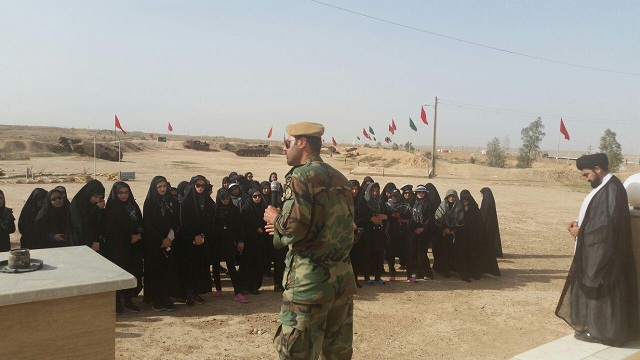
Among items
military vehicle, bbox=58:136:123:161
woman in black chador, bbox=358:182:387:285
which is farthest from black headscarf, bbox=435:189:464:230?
military vehicle, bbox=58:136:123:161

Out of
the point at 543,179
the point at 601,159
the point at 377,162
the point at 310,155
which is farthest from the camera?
the point at 377,162

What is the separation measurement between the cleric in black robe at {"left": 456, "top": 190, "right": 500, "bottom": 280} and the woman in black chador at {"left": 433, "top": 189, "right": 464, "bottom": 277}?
0.14m

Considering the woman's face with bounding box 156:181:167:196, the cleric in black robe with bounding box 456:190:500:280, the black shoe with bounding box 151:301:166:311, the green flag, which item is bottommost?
the black shoe with bounding box 151:301:166:311

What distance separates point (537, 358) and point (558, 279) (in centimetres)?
448

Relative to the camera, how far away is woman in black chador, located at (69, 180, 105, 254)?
5109mm

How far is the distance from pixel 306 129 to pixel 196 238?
350 cm

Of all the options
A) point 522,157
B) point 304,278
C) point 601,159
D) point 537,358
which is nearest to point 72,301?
point 304,278

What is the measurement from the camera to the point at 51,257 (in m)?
2.53

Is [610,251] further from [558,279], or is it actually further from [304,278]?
[558,279]

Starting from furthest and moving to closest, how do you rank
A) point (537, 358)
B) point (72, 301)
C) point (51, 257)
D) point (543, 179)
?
point (543, 179) → point (537, 358) → point (51, 257) → point (72, 301)

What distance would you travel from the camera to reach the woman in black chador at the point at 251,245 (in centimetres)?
625

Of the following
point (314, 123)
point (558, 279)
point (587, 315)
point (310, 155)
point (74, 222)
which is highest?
point (314, 123)

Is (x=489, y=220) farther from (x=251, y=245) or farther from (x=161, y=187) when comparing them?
(x=161, y=187)

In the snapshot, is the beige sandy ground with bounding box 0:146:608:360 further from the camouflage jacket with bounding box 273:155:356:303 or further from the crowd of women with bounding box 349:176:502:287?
the camouflage jacket with bounding box 273:155:356:303
